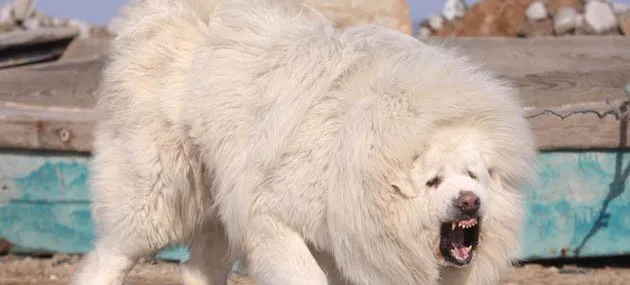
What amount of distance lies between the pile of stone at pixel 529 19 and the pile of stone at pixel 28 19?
5.73 m

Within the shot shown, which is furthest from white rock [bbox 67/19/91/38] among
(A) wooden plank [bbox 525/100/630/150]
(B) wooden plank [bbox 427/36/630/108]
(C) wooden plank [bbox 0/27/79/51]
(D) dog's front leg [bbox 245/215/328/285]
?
(D) dog's front leg [bbox 245/215/328/285]

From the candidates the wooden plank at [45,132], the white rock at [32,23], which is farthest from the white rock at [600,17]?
the white rock at [32,23]

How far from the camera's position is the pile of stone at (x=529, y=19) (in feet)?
40.9

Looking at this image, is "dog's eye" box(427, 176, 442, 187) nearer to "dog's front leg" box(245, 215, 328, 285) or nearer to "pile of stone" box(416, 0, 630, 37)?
"dog's front leg" box(245, 215, 328, 285)

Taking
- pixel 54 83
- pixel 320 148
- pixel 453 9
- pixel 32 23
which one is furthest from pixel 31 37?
pixel 32 23

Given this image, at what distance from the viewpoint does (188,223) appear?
5.84 m

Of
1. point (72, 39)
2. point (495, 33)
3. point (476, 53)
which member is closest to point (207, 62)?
point (476, 53)

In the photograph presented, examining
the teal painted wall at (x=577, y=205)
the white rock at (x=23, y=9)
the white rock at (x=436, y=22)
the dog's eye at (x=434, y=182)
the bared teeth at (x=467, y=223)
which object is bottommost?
the teal painted wall at (x=577, y=205)

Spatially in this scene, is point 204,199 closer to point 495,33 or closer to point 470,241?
point 470,241

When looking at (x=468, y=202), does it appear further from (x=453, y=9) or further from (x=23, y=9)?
(x=23, y=9)

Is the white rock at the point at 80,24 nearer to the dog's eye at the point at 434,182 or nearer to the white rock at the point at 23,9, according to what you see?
the white rock at the point at 23,9

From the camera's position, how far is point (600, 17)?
1249 centimetres

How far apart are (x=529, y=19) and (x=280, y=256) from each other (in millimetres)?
9089

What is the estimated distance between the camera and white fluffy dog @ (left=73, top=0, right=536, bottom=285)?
468cm
